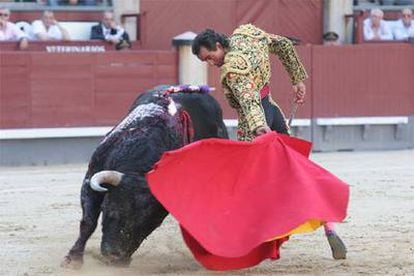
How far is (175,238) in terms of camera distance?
614 centimetres

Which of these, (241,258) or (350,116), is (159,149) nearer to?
(241,258)

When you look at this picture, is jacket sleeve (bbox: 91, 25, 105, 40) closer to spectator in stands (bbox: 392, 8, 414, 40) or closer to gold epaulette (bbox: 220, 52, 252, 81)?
spectator in stands (bbox: 392, 8, 414, 40)

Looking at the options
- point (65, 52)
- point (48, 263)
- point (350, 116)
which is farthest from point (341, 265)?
point (350, 116)

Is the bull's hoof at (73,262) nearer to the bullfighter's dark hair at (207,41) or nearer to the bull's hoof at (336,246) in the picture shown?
the bullfighter's dark hair at (207,41)

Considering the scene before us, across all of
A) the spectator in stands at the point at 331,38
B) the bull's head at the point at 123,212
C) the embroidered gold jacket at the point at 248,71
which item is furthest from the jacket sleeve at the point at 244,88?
the spectator in stands at the point at 331,38

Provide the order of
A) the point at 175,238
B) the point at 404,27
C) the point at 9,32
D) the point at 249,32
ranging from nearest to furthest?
the point at 249,32
the point at 175,238
the point at 9,32
the point at 404,27

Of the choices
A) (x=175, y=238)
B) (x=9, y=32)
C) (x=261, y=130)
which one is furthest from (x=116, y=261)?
(x=9, y=32)

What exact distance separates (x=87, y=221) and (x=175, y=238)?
1.19 m

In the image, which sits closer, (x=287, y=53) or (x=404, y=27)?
(x=287, y=53)

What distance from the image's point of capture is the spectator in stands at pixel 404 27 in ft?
42.3

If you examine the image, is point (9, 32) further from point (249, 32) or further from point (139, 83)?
point (249, 32)

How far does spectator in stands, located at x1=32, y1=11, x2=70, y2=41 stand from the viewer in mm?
11070

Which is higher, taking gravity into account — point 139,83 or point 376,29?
point 376,29

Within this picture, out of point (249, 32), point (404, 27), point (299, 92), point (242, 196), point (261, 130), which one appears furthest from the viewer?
point (404, 27)
